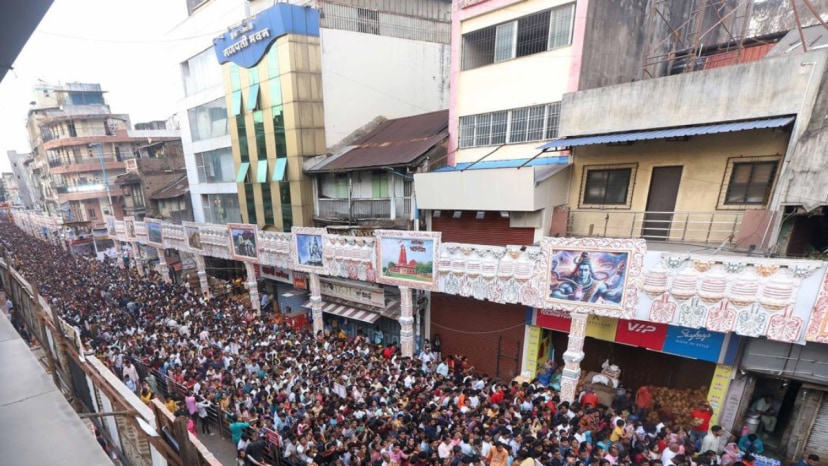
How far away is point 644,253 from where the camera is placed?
26.9ft

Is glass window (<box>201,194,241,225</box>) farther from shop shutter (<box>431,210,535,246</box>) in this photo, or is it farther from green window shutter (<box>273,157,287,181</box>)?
shop shutter (<box>431,210,535,246</box>)

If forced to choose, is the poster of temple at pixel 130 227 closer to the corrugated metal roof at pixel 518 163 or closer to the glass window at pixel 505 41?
the corrugated metal roof at pixel 518 163

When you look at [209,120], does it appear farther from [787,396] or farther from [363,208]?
[787,396]

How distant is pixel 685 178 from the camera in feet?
32.0

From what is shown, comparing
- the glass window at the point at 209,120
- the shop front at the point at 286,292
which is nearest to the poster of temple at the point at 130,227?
the glass window at the point at 209,120

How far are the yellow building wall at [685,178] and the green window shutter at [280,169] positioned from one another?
42.1 ft

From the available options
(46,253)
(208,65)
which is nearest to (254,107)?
(208,65)

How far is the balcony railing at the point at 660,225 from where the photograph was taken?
9.31 meters

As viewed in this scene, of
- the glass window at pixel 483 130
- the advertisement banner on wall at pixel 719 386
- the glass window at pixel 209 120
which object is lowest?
the advertisement banner on wall at pixel 719 386

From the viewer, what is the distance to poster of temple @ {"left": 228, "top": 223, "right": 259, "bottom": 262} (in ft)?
55.9

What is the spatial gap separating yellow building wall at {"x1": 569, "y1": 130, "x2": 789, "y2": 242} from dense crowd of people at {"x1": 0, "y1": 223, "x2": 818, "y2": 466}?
15.4ft

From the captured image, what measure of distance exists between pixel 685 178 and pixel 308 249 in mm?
12638

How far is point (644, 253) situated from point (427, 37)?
55.6 feet

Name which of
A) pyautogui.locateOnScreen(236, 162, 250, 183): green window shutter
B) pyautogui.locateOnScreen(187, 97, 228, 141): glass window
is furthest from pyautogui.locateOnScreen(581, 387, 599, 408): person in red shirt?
pyautogui.locateOnScreen(187, 97, 228, 141): glass window
